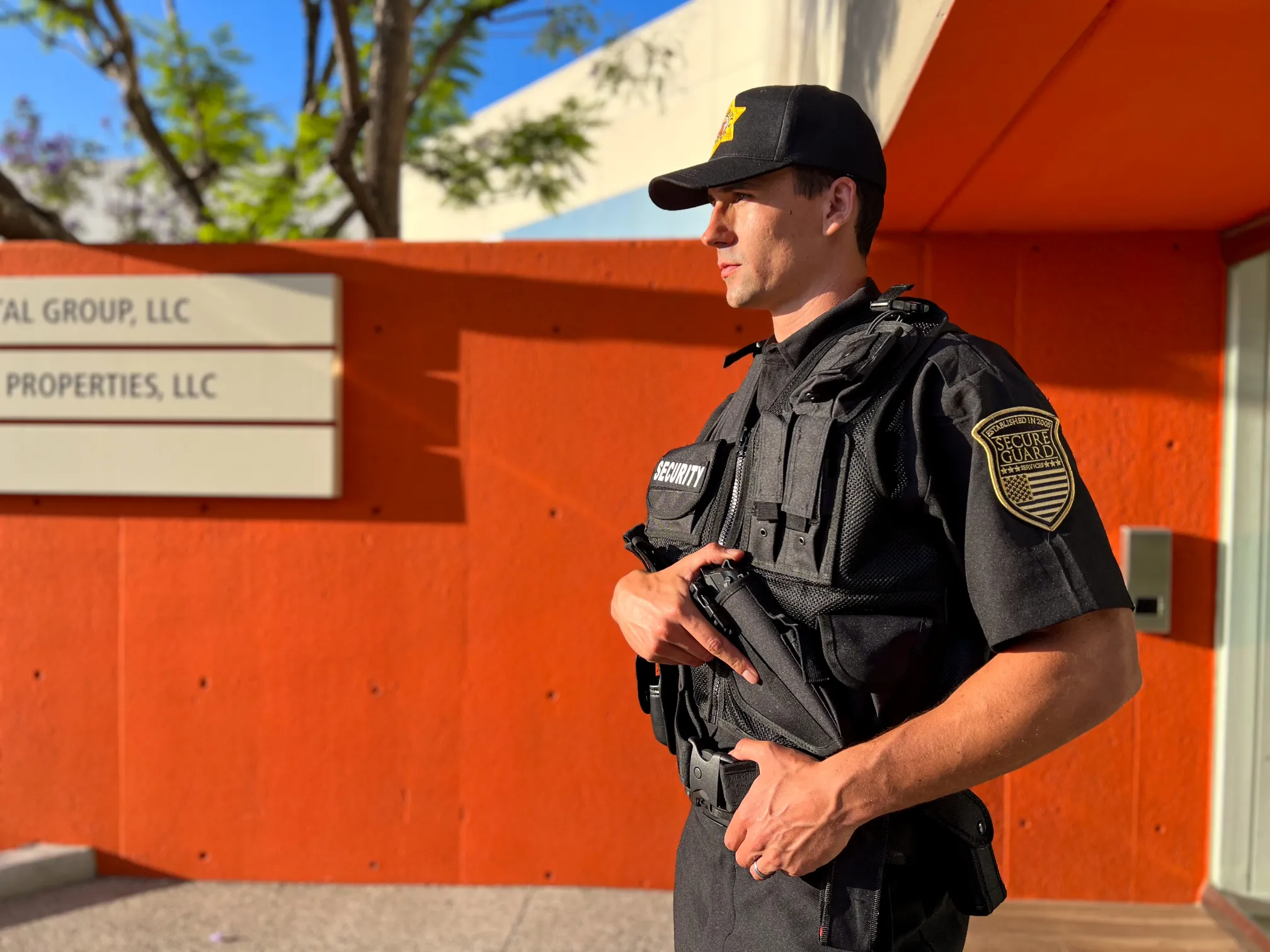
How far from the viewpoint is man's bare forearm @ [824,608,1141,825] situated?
112 centimetres

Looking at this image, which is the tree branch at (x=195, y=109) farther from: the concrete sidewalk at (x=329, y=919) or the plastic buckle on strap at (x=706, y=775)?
the plastic buckle on strap at (x=706, y=775)

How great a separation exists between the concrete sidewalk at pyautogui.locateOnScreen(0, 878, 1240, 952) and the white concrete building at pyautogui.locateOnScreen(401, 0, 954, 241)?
2669mm

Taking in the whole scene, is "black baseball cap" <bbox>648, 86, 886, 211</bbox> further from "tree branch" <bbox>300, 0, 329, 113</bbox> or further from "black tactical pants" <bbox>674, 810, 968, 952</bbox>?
"tree branch" <bbox>300, 0, 329, 113</bbox>

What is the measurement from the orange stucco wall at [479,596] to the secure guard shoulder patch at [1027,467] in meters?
2.16

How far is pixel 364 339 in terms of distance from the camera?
11.5 feet

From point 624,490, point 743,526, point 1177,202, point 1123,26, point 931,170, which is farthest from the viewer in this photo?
point 624,490

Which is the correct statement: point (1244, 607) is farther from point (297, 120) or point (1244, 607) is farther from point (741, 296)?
point (297, 120)

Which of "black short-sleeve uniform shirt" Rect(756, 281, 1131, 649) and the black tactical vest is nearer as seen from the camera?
"black short-sleeve uniform shirt" Rect(756, 281, 1131, 649)

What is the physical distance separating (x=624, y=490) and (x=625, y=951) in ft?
4.94

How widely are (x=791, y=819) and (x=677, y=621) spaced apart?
12.0 inches

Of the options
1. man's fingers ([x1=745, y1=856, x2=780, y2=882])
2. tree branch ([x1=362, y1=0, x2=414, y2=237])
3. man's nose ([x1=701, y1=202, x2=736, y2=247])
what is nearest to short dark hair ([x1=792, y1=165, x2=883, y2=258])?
man's nose ([x1=701, y1=202, x2=736, y2=247])

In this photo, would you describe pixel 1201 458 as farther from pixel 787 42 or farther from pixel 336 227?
pixel 336 227

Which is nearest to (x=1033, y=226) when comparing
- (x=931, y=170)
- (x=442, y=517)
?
(x=931, y=170)

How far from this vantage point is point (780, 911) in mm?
1308
